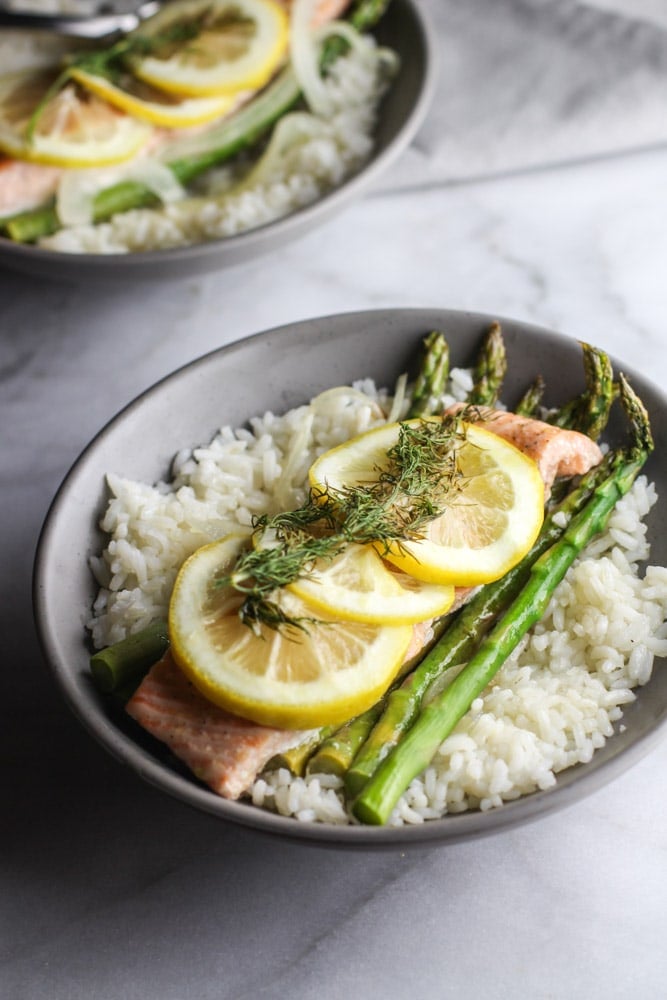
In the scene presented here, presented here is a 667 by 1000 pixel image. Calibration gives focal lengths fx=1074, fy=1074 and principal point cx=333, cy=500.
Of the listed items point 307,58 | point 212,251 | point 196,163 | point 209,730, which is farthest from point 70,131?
point 209,730

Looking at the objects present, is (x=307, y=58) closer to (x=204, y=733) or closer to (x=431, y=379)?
(x=431, y=379)

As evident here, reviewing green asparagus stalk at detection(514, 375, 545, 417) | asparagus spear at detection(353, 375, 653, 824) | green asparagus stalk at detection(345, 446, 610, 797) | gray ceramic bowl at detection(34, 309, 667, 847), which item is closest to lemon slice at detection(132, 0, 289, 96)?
gray ceramic bowl at detection(34, 309, 667, 847)

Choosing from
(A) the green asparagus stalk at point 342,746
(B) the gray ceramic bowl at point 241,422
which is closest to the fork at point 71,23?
(B) the gray ceramic bowl at point 241,422

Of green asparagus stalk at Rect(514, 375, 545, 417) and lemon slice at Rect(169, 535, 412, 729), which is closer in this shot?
lemon slice at Rect(169, 535, 412, 729)

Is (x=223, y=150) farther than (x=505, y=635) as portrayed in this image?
Yes

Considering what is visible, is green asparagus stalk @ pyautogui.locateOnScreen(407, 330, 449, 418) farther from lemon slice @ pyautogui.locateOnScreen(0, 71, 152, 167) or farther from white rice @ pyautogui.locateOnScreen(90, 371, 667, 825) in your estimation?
lemon slice @ pyautogui.locateOnScreen(0, 71, 152, 167)

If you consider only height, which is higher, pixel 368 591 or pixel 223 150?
pixel 223 150

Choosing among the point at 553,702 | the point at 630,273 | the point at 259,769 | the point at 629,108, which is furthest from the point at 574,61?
the point at 259,769

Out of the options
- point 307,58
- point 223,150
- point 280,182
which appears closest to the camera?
point 280,182
